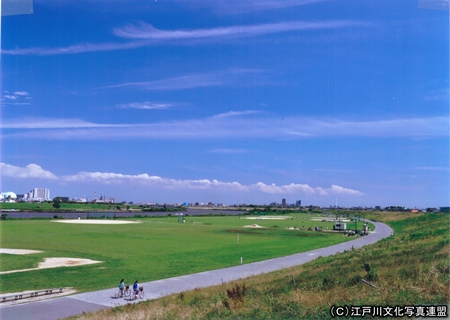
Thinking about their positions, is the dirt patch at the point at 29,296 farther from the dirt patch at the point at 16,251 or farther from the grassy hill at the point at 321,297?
the dirt patch at the point at 16,251

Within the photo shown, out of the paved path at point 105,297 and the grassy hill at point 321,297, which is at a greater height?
the grassy hill at point 321,297

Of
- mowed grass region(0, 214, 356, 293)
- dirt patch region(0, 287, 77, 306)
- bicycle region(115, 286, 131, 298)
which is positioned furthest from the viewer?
mowed grass region(0, 214, 356, 293)

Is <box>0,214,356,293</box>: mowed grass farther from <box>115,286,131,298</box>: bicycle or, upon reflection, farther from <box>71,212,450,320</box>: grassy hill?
<box>71,212,450,320</box>: grassy hill

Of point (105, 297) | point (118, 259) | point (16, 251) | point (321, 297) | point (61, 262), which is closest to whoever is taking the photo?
point (321, 297)

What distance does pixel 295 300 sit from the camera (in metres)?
17.1

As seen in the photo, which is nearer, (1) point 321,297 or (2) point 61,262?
(1) point 321,297

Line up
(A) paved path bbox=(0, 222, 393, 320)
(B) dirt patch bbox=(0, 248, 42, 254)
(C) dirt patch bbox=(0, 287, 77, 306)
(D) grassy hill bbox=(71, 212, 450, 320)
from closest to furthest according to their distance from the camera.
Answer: (D) grassy hill bbox=(71, 212, 450, 320)
(A) paved path bbox=(0, 222, 393, 320)
(C) dirt patch bbox=(0, 287, 77, 306)
(B) dirt patch bbox=(0, 248, 42, 254)

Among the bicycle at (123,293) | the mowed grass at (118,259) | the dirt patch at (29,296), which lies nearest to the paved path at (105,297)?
the bicycle at (123,293)

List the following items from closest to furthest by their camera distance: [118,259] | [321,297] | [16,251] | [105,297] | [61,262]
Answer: [321,297] → [105,297] → [61,262] → [118,259] → [16,251]

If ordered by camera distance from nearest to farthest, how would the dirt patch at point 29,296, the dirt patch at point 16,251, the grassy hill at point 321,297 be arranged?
1. the grassy hill at point 321,297
2. the dirt patch at point 29,296
3. the dirt patch at point 16,251

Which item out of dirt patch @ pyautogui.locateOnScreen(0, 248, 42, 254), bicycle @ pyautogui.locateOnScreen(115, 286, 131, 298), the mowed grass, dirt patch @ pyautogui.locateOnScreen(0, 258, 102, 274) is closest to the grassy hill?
bicycle @ pyautogui.locateOnScreen(115, 286, 131, 298)

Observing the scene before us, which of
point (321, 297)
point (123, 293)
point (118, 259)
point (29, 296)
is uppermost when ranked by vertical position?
point (321, 297)

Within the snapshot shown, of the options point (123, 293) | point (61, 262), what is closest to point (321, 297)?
point (123, 293)

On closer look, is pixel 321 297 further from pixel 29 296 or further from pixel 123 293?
pixel 29 296
